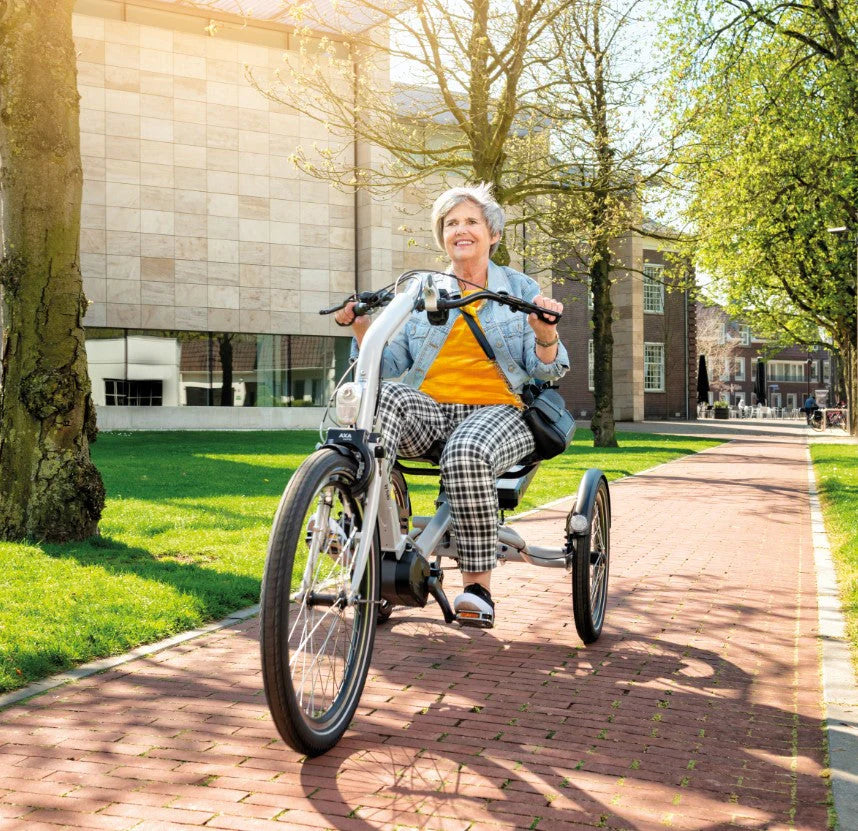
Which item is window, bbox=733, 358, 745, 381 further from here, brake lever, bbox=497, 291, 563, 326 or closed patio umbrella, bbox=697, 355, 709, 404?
brake lever, bbox=497, 291, 563, 326

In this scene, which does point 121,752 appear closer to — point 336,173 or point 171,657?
point 171,657

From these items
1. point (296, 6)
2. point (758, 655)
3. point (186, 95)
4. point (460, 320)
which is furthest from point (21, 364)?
point (186, 95)

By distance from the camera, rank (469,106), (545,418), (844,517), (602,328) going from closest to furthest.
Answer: (545,418) < (844,517) < (469,106) < (602,328)

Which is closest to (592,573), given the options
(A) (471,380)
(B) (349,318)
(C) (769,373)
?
(A) (471,380)

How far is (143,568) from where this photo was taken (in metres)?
6.60

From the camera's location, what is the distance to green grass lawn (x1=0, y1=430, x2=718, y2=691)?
469cm

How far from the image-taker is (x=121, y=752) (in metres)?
3.28

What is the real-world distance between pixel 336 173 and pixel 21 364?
9579mm

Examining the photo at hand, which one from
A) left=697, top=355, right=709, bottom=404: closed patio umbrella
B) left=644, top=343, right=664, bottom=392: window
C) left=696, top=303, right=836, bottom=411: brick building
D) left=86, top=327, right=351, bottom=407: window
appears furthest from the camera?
left=696, top=303, right=836, bottom=411: brick building

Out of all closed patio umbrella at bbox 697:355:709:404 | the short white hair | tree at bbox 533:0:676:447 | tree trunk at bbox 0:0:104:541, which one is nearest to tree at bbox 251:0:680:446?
tree at bbox 533:0:676:447

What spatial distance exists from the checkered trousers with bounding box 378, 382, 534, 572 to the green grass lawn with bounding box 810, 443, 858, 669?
188cm

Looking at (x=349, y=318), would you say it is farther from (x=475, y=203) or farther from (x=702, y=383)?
(x=702, y=383)

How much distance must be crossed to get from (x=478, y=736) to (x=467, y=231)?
7.05 ft

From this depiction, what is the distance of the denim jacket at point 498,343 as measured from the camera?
14.8ft
